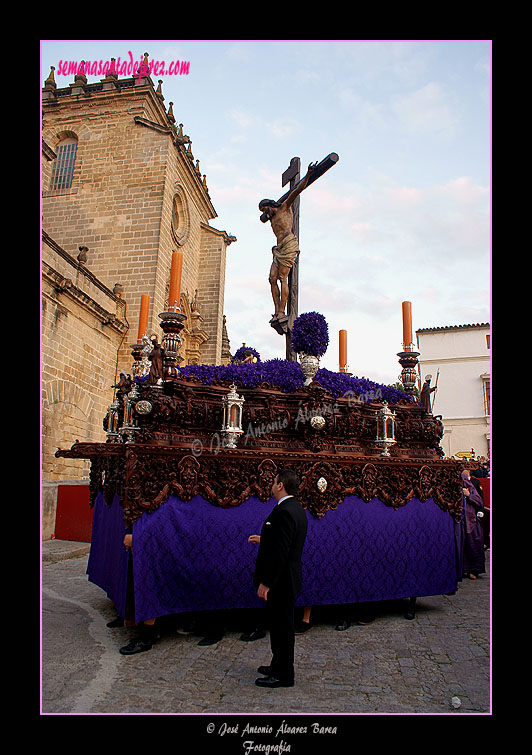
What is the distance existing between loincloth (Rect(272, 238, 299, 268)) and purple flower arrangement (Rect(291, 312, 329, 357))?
4.62 feet

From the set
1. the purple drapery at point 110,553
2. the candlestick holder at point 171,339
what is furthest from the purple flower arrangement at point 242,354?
the purple drapery at point 110,553

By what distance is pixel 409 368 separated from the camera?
595 centimetres

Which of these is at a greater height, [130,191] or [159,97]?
[159,97]

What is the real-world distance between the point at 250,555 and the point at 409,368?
310 cm

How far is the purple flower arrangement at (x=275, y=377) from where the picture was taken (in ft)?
17.0

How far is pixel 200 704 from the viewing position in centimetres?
296

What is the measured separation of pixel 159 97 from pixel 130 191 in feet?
17.5

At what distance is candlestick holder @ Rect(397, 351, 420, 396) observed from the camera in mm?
5777

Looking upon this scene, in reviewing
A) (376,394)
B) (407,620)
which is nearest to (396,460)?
(376,394)

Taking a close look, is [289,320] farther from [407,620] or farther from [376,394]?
[407,620]

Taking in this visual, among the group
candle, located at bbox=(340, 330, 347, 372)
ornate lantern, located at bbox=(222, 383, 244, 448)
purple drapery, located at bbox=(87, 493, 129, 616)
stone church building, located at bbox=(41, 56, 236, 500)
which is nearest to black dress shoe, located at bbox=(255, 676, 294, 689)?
purple drapery, located at bbox=(87, 493, 129, 616)

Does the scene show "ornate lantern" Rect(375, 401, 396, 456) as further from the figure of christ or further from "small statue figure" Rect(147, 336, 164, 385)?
"small statue figure" Rect(147, 336, 164, 385)

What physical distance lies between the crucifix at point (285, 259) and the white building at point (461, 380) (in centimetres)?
2507

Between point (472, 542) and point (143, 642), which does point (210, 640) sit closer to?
point (143, 642)
